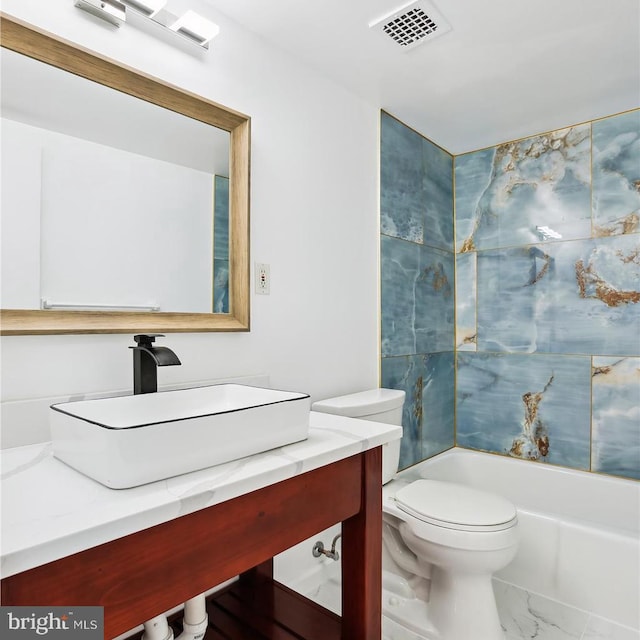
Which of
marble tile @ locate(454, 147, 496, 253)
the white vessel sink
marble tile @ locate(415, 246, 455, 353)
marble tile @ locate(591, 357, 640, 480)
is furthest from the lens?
marble tile @ locate(454, 147, 496, 253)

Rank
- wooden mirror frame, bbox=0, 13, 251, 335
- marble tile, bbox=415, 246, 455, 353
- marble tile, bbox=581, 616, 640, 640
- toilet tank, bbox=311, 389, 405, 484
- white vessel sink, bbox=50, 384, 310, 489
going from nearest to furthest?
white vessel sink, bbox=50, 384, 310, 489, wooden mirror frame, bbox=0, 13, 251, 335, marble tile, bbox=581, 616, 640, 640, toilet tank, bbox=311, 389, 405, 484, marble tile, bbox=415, 246, 455, 353

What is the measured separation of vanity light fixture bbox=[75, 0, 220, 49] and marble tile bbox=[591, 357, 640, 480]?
90.4 inches

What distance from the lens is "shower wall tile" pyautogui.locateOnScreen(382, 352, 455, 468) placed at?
2.41 m

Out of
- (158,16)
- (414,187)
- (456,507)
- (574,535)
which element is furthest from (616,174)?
(158,16)

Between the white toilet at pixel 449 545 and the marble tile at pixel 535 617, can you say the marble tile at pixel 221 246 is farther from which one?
the marble tile at pixel 535 617

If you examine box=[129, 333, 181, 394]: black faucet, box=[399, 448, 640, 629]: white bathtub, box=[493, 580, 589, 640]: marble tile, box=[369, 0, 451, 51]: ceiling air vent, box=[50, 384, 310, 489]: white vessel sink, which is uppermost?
box=[369, 0, 451, 51]: ceiling air vent

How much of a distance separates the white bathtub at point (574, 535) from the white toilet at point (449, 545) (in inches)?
14.1

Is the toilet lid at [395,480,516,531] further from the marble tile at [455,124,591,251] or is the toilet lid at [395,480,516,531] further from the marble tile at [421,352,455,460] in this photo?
the marble tile at [455,124,591,251]

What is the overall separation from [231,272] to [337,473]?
0.78 metres

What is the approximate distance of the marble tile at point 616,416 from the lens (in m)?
2.29

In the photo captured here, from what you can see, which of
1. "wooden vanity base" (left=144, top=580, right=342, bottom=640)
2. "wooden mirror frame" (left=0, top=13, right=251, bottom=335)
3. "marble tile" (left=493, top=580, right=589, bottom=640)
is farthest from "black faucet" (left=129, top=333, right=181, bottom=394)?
"marble tile" (left=493, top=580, right=589, bottom=640)

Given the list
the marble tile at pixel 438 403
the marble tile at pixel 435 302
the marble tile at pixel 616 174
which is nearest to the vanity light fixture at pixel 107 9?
the marble tile at pixel 435 302

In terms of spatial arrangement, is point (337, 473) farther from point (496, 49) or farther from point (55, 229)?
point (496, 49)

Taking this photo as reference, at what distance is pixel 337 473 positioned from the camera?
1.09 metres
